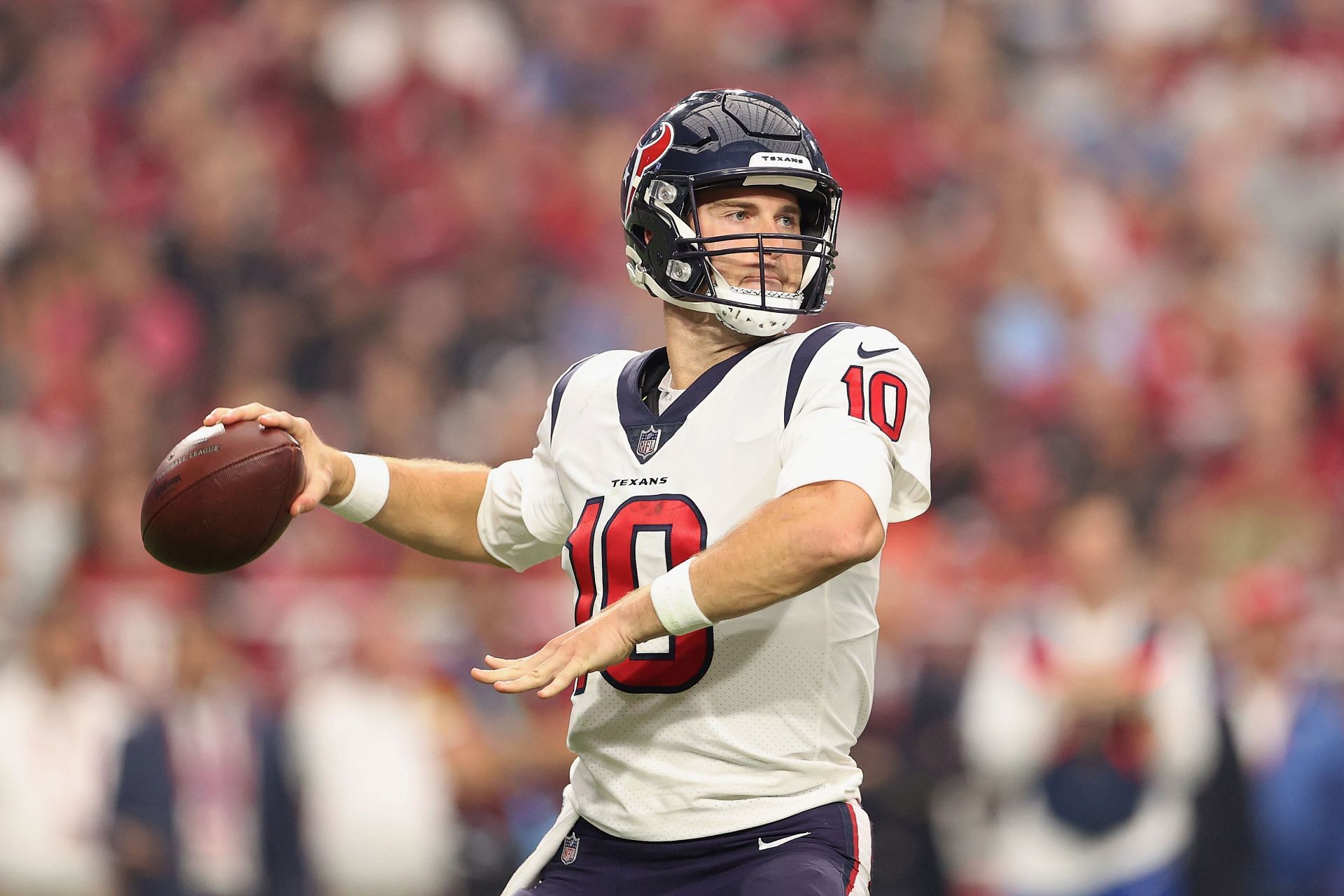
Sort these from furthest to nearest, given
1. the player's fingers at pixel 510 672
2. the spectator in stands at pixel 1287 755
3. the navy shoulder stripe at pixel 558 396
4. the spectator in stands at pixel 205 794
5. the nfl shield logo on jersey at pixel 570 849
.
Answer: the spectator in stands at pixel 205 794 → the spectator in stands at pixel 1287 755 → the navy shoulder stripe at pixel 558 396 → the nfl shield logo on jersey at pixel 570 849 → the player's fingers at pixel 510 672

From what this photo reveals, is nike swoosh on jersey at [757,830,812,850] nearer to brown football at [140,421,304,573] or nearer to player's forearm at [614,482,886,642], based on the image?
player's forearm at [614,482,886,642]

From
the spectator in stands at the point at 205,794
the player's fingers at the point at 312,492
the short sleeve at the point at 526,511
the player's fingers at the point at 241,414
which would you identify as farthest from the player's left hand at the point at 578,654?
the spectator in stands at the point at 205,794

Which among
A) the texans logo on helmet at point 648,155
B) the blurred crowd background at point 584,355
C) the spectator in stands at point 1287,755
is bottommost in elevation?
the spectator in stands at point 1287,755

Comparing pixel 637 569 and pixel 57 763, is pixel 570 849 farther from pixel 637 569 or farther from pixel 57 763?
pixel 57 763

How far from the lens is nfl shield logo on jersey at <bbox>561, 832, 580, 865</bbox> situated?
3307 mm

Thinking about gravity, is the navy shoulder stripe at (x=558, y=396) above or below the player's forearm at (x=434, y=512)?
above

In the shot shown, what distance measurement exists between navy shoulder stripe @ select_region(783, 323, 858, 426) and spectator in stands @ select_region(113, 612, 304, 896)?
13.0 ft

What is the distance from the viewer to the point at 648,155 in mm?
3533

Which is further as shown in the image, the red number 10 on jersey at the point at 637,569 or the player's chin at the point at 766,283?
the player's chin at the point at 766,283

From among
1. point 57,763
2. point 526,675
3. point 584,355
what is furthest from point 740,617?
point 584,355

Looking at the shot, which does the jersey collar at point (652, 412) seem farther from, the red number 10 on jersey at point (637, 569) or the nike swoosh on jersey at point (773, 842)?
the nike swoosh on jersey at point (773, 842)

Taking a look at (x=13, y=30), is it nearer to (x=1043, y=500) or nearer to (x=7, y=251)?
(x=7, y=251)

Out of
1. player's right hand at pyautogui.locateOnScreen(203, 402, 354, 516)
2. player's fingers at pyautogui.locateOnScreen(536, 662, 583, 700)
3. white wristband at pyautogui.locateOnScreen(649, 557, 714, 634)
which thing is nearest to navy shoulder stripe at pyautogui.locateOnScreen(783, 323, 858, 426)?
white wristband at pyautogui.locateOnScreen(649, 557, 714, 634)

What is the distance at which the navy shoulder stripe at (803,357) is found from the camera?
10.5 feet
